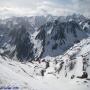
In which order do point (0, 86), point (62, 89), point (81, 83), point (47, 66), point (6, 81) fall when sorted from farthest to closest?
point (47, 66) → point (81, 83) → point (62, 89) → point (6, 81) → point (0, 86)

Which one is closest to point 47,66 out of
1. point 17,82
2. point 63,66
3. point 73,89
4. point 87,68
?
point 63,66

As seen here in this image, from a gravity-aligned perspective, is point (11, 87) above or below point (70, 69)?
above

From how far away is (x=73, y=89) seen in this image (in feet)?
253

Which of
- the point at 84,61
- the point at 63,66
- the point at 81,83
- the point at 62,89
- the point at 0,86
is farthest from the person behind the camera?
the point at 63,66

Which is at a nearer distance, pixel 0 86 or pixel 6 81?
pixel 0 86

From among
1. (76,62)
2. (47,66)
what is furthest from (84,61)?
(47,66)

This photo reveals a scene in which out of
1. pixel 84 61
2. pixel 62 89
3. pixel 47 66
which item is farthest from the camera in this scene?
pixel 47 66

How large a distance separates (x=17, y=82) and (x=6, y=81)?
3.66 meters

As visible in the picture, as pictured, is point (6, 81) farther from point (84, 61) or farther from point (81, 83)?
point (84, 61)

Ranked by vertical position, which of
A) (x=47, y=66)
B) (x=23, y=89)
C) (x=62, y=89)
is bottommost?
(x=47, y=66)

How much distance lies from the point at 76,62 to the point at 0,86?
336 ft

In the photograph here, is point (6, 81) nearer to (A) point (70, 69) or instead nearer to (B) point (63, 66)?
(A) point (70, 69)

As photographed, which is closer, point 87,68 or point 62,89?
point 62,89

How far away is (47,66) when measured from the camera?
188500mm
